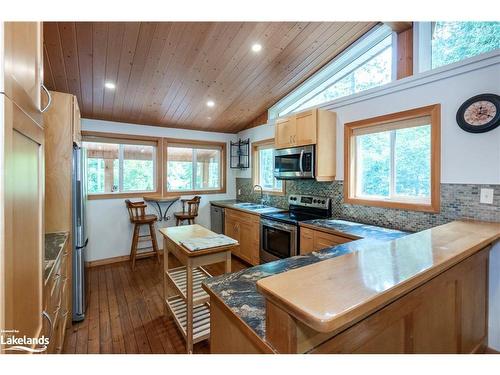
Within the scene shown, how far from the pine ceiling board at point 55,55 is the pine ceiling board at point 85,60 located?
6.2 inches

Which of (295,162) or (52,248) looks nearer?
(52,248)

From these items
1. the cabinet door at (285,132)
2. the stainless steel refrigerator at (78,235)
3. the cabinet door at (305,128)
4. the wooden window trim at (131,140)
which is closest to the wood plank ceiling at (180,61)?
the wooden window trim at (131,140)

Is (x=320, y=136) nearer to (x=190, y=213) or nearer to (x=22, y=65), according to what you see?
(x=190, y=213)

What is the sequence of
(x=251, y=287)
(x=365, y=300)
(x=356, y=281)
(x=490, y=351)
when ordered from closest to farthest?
(x=365, y=300) → (x=356, y=281) → (x=251, y=287) → (x=490, y=351)

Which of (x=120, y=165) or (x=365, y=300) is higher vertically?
(x=120, y=165)

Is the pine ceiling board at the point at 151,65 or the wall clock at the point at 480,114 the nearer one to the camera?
the wall clock at the point at 480,114

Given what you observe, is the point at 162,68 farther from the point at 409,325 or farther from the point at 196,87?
the point at 409,325

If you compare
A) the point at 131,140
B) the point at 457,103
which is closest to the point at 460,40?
the point at 457,103

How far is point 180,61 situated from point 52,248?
223cm

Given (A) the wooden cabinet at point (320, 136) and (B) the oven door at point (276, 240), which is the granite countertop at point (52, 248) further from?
(A) the wooden cabinet at point (320, 136)

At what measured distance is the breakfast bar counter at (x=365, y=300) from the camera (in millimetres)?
702

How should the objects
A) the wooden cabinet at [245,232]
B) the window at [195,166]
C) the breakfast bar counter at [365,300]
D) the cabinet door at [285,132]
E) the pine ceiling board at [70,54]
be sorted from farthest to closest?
the window at [195,166], the wooden cabinet at [245,232], the cabinet door at [285,132], the pine ceiling board at [70,54], the breakfast bar counter at [365,300]

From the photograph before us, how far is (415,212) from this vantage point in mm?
2348
